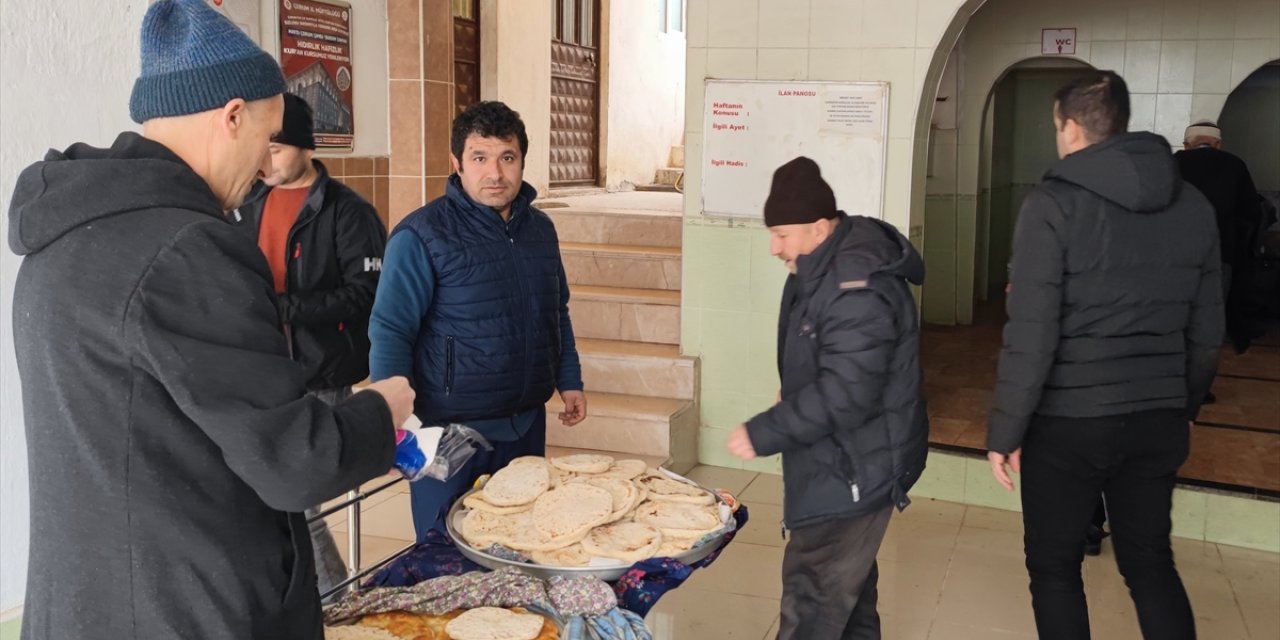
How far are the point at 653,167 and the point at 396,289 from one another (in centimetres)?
858

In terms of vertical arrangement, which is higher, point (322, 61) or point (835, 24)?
point (835, 24)

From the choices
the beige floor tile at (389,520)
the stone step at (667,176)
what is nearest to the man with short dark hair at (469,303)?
the beige floor tile at (389,520)

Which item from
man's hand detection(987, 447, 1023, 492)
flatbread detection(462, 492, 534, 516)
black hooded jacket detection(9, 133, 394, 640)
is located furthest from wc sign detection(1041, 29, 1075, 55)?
black hooded jacket detection(9, 133, 394, 640)

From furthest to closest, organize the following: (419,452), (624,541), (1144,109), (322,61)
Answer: (1144,109) → (322,61) → (624,541) → (419,452)

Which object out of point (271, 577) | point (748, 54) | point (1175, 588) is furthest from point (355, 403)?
point (748, 54)

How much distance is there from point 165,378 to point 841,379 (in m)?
1.60

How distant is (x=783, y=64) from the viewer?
5.16 meters

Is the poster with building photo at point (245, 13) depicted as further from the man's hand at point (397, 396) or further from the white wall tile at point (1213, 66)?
the white wall tile at point (1213, 66)

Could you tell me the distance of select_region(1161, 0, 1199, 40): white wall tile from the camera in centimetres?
835

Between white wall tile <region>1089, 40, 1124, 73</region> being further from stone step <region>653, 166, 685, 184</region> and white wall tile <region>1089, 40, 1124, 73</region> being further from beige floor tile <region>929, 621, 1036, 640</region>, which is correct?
beige floor tile <region>929, 621, 1036, 640</region>

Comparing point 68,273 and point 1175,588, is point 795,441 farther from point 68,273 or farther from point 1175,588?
point 68,273

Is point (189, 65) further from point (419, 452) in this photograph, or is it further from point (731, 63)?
point (731, 63)

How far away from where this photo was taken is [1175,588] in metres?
2.88

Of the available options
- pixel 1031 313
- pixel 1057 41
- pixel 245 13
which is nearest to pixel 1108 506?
pixel 1031 313
